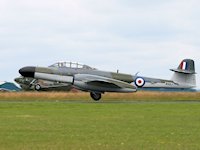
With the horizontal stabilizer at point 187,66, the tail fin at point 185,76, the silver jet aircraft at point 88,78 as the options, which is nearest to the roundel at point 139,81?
the silver jet aircraft at point 88,78

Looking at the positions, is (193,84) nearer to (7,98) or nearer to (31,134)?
(7,98)

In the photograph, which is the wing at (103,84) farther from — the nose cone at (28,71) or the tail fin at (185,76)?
the tail fin at (185,76)

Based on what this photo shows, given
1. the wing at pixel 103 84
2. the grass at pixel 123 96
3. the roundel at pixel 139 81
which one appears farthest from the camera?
the grass at pixel 123 96

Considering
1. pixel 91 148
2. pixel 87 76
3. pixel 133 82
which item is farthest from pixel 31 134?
pixel 133 82

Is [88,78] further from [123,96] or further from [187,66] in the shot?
[187,66]

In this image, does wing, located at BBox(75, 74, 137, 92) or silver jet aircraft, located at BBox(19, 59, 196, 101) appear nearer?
wing, located at BBox(75, 74, 137, 92)

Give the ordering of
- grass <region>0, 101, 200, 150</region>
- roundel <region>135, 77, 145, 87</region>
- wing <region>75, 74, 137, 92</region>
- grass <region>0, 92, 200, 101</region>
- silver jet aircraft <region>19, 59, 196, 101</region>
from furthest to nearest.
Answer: grass <region>0, 92, 200, 101</region> → roundel <region>135, 77, 145, 87</region> → silver jet aircraft <region>19, 59, 196, 101</region> → wing <region>75, 74, 137, 92</region> → grass <region>0, 101, 200, 150</region>

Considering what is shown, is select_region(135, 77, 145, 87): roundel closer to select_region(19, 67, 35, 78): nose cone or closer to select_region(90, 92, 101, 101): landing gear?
select_region(90, 92, 101, 101): landing gear

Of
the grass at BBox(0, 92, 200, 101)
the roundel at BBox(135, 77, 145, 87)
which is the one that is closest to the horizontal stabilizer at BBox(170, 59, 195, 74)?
the grass at BBox(0, 92, 200, 101)

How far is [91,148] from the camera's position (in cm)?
1187

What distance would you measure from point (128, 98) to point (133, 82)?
14.6 feet

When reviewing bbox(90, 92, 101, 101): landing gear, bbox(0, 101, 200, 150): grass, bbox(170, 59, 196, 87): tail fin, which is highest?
bbox(170, 59, 196, 87): tail fin

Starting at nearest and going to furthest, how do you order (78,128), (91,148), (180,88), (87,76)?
(91,148) < (78,128) < (87,76) < (180,88)

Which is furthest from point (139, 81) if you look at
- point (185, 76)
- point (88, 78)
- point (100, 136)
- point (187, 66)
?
point (100, 136)
